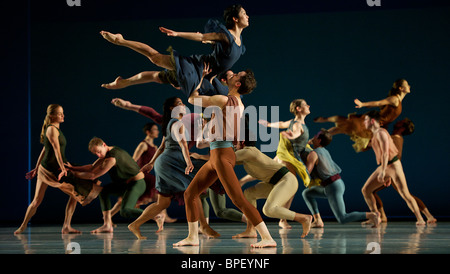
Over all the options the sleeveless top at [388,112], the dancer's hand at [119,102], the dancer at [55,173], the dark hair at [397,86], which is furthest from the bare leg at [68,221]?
the dark hair at [397,86]

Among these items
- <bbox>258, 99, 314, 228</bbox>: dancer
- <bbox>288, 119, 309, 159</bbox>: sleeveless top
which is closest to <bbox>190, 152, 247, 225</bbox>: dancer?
<bbox>258, 99, 314, 228</bbox>: dancer

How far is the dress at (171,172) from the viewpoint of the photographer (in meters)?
5.88

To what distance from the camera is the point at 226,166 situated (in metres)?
4.56

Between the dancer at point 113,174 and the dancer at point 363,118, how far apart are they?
300 cm

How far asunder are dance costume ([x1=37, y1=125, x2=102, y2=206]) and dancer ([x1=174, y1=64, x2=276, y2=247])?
2.67m

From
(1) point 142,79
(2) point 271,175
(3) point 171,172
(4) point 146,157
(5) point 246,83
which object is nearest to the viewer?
(5) point 246,83

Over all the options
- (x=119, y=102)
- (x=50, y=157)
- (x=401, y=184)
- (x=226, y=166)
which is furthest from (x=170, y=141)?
(x=401, y=184)

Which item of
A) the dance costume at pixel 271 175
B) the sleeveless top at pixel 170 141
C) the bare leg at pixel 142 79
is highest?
the bare leg at pixel 142 79

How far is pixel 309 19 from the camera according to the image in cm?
1043

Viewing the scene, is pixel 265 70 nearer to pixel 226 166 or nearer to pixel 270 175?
pixel 270 175

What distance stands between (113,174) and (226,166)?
3.02 m

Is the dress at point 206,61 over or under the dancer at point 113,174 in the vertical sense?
over

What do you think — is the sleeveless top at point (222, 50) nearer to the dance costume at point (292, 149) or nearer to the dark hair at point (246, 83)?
the dark hair at point (246, 83)
